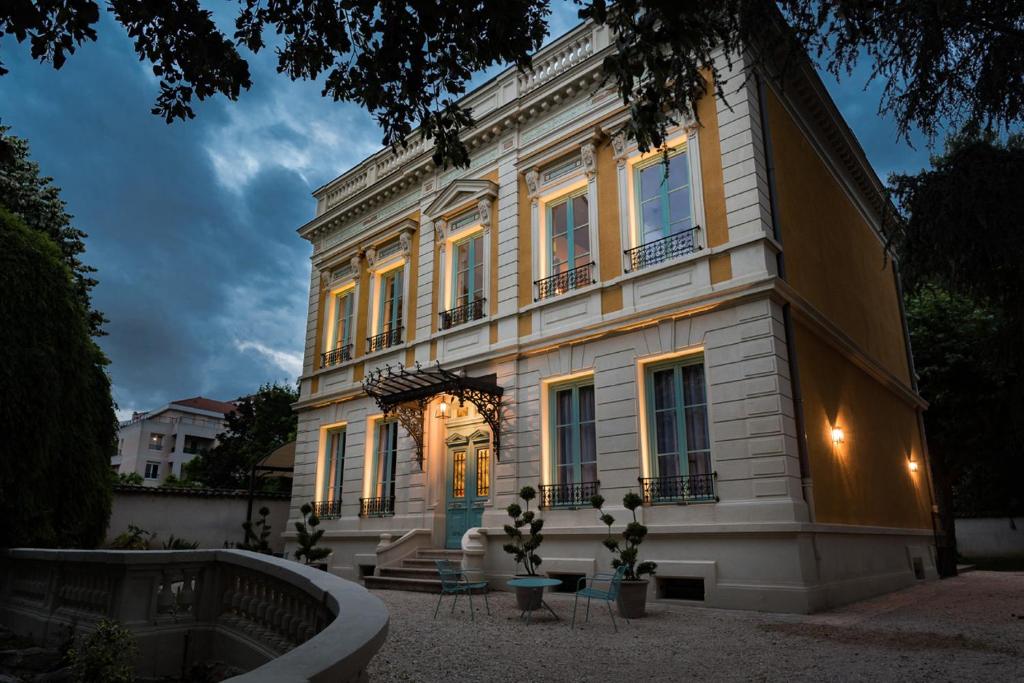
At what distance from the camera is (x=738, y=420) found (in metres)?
9.55

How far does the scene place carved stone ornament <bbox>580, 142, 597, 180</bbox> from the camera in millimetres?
12406

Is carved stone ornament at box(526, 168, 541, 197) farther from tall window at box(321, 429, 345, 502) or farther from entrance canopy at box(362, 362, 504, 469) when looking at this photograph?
tall window at box(321, 429, 345, 502)

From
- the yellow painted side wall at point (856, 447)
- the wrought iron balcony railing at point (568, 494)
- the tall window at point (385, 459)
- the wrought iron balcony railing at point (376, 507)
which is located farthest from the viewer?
the tall window at point (385, 459)

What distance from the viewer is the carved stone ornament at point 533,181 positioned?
43.7 feet

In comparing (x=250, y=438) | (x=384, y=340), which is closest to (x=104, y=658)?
(x=384, y=340)

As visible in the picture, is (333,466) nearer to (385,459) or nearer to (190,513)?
(385,459)

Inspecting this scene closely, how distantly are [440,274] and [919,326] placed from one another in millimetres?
14982

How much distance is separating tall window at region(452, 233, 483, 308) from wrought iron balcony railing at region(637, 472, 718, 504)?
5.69 m

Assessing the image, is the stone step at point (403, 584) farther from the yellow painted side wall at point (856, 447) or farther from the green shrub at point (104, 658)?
the green shrub at point (104, 658)

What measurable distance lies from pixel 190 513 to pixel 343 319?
7.02 m

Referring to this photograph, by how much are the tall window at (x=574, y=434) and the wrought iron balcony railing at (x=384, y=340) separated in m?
5.04

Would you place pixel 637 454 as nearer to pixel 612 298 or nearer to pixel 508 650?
pixel 612 298

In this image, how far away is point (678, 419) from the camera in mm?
10375

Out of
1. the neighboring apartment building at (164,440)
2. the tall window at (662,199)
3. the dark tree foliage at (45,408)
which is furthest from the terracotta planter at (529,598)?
the neighboring apartment building at (164,440)
